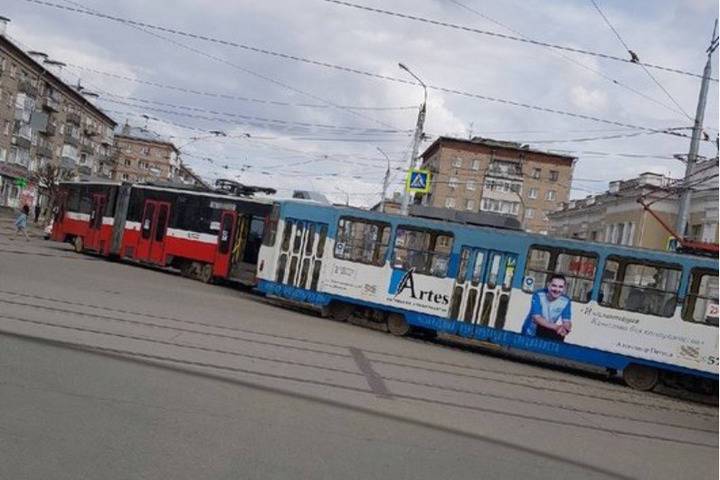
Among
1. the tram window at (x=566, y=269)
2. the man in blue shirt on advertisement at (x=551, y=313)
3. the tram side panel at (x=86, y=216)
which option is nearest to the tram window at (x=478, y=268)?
the tram window at (x=566, y=269)

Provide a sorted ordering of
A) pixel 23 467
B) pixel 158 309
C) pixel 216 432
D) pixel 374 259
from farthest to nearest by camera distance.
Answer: pixel 374 259 → pixel 158 309 → pixel 216 432 → pixel 23 467

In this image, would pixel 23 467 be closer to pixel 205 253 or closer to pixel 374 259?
pixel 374 259

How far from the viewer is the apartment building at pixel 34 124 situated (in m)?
66.6

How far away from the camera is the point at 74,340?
9695mm

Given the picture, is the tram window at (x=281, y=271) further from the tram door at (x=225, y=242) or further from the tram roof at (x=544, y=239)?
the tram door at (x=225, y=242)

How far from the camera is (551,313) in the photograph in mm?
16297

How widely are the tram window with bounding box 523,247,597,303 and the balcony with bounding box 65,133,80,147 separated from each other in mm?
78831

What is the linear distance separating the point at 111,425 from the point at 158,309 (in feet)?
28.7

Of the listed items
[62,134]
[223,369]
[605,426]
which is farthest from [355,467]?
[62,134]

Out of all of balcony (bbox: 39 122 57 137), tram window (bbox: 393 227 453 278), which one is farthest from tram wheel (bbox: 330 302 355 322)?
balcony (bbox: 39 122 57 137)

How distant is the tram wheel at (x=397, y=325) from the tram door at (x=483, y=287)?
1.37 metres

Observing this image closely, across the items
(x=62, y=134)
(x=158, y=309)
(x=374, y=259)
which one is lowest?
(x=158, y=309)

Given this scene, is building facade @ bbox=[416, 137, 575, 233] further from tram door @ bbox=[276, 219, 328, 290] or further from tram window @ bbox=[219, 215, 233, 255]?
tram door @ bbox=[276, 219, 328, 290]

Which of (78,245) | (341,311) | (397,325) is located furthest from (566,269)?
(78,245)
